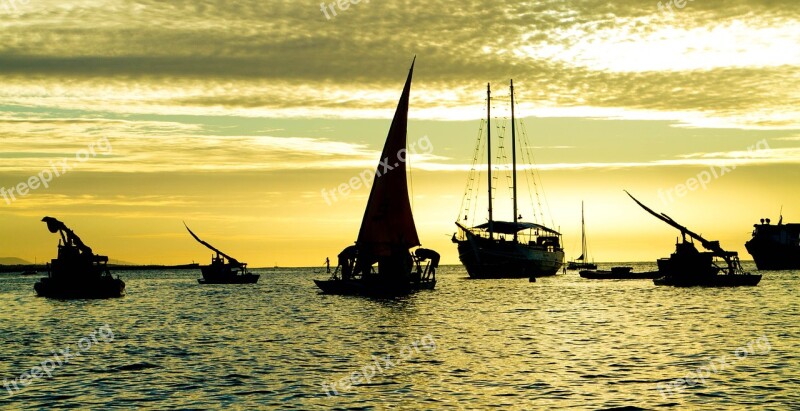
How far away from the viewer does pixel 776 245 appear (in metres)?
175

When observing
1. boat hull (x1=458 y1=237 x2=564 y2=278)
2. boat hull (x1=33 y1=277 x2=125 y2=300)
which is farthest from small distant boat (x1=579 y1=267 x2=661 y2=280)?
boat hull (x1=33 y1=277 x2=125 y2=300)

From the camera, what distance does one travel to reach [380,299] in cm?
7975

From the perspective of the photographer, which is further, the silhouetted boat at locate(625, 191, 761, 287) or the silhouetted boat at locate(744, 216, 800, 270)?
the silhouetted boat at locate(744, 216, 800, 270)

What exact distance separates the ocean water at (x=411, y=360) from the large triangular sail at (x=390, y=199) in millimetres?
7533

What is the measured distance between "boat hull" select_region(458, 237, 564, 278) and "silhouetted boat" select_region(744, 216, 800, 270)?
50.6m

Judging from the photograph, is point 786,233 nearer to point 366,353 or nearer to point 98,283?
point 98,283

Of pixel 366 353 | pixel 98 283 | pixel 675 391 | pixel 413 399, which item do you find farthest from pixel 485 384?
pixel 98 283

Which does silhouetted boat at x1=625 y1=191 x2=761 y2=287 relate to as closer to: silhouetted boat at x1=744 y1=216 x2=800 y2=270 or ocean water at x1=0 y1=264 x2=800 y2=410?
ocean water at x1=0 y1=264 x2=800 y2=410

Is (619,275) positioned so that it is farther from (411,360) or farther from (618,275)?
(411,360)

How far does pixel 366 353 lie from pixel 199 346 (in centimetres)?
968

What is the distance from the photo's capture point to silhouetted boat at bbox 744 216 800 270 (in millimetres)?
171875

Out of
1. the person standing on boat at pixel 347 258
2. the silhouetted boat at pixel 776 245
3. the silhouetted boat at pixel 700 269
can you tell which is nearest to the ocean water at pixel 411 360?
the person standing on boat at pixel 347 258

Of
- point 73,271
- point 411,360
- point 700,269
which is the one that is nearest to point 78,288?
point 73,271

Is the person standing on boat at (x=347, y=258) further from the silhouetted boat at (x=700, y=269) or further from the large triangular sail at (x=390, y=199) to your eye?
the silhouetted boat at (x=700, y=269)
